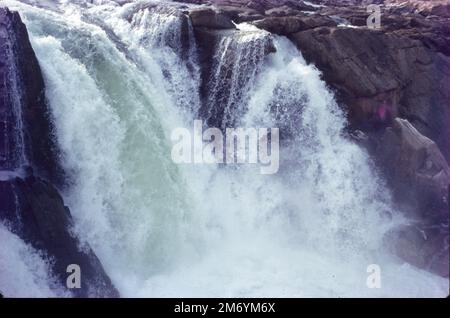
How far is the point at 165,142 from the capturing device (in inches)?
382

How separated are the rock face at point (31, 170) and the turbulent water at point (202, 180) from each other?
0.80 feet

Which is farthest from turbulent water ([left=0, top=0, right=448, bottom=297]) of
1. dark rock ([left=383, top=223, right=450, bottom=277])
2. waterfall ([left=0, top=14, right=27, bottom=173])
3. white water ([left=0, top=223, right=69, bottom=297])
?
waterfall ([left=0, top=14, right=27, bottom=173])

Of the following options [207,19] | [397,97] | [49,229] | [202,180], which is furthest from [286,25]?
[49,229]

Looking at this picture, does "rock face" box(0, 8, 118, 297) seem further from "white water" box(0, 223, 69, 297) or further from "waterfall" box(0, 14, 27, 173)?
"white water" box(0, 223, 69, 297)

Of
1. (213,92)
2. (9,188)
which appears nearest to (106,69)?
(213,92)

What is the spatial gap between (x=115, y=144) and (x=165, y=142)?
1.23m

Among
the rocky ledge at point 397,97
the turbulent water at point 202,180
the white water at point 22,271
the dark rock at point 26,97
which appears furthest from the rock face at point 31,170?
the rocky ledge at point 397,97

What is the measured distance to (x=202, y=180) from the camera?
33.5ft

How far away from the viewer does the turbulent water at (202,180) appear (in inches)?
331

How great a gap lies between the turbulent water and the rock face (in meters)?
0.24

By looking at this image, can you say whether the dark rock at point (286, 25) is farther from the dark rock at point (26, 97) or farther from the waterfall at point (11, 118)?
the waterfall at point (11, 118)

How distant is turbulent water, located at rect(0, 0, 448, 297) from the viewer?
8.40 metres
